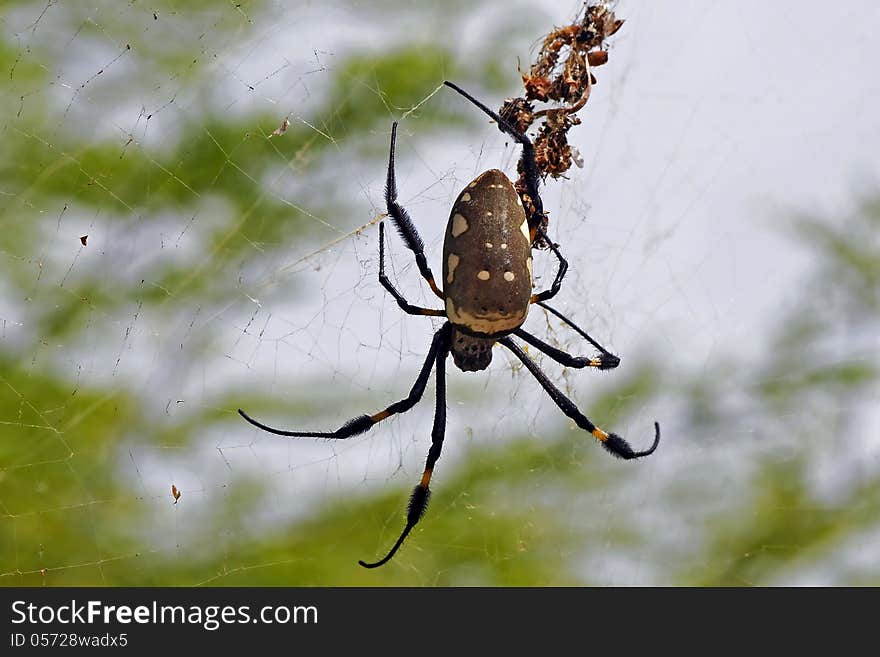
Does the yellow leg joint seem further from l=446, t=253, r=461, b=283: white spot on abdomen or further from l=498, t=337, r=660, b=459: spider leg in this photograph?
l=498, t=337, r=660, b=459: spider leg

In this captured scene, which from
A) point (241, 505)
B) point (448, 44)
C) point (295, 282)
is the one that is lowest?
point (241, 505)

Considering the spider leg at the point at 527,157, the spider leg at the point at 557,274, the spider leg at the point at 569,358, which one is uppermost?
the spider leg at the point at 527,157

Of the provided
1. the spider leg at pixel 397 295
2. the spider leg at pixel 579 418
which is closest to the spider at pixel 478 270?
the spider leg at pixel 397 295

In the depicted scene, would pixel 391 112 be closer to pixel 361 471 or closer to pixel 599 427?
pixel 361 471

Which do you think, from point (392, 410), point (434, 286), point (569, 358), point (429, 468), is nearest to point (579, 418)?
point (569, 358)

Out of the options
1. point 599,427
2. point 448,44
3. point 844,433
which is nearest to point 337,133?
point 448,44

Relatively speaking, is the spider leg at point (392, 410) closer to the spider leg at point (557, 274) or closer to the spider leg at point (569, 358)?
the spider leg at point (569, 358)
